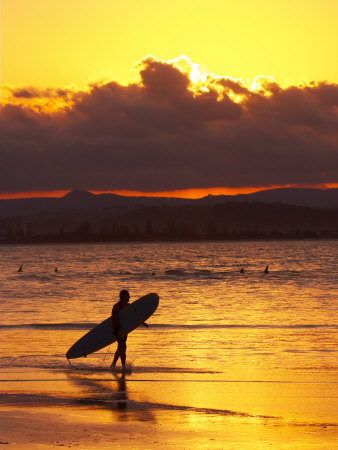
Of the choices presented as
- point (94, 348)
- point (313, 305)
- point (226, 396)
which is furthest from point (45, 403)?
point (313, 305)

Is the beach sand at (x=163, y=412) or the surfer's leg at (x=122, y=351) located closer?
the beach sand at (x=163, y=412)

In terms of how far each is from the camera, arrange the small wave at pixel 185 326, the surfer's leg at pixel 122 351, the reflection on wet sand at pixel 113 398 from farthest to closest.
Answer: the small wave at pixel 185 326 → the surfer's leg at pixel 122 351 → the reflection on wet sand at pixel 113 398

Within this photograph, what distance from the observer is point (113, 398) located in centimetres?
1363

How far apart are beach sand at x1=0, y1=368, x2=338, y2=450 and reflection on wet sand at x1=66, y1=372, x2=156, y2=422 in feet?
0.05

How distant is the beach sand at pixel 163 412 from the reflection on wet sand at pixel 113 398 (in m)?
0.02

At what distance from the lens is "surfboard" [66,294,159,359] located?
731 inches

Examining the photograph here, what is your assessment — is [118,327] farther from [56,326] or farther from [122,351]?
[56,326]

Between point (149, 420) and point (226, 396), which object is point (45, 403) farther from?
point (226, 396)

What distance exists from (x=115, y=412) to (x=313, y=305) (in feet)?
105

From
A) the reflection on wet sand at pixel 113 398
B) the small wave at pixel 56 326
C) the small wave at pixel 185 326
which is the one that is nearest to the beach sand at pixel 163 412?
the reflection on wet sand at pixel 113 398

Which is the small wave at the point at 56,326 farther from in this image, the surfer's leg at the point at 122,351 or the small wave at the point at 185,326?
the surfer's leg at the point at 122,351

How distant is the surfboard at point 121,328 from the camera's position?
18.6m

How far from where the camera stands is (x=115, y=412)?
12164 mm

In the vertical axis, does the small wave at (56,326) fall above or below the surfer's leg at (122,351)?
below
